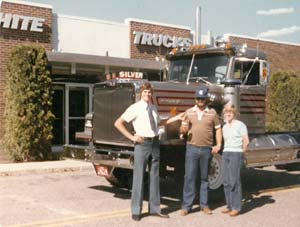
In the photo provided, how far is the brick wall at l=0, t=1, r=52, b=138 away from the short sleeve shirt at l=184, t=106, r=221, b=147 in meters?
10.2

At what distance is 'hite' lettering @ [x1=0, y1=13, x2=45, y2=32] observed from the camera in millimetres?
16688

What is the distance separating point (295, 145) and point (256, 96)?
1.47 metres

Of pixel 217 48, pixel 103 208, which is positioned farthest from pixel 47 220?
pixel 217 48

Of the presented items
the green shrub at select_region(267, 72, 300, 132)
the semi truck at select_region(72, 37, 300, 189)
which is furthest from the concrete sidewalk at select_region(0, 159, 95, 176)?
the green shrub at select_region(267, 72, 300, 132)

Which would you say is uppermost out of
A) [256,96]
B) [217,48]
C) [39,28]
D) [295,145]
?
[39,28]

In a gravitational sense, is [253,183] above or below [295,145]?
below

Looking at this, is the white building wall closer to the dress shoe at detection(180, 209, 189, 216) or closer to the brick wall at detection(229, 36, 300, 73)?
the brick wall at detection(229, 36, 300, 73)

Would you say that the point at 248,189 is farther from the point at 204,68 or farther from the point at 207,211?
the point at 207,211

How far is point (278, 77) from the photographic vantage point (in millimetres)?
20922

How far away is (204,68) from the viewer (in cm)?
1025

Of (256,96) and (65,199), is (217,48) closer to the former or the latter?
(256,96)

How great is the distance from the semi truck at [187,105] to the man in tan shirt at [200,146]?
1.86 ft

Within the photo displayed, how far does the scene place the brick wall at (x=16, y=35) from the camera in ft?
55.2

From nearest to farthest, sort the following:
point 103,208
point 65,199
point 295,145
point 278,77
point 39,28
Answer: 1. point 103,208
2. point 65,199
3. point 295,145
4. point 39,28
5. point 278,77
